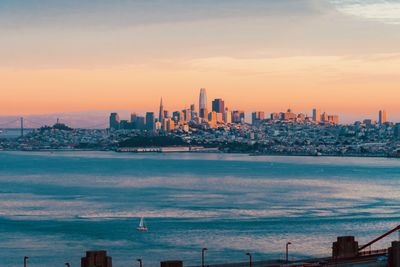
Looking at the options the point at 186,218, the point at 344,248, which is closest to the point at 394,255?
the point at 344,248

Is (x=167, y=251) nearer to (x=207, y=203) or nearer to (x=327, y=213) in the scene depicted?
(x=327, y=213)

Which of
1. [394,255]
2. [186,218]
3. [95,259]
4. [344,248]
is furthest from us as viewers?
[186,218]

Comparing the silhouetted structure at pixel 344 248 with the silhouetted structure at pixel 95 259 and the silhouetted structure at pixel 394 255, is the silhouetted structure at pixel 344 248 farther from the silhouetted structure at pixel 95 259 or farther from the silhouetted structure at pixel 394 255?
the silhouetted structure at pixel 95 259

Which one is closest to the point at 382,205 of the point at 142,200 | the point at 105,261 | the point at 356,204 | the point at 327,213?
the point at 356,204

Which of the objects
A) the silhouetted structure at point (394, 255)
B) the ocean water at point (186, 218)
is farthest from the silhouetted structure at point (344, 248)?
the ocean water at point (186, 218)

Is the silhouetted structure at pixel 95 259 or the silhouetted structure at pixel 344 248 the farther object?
the silhouetted structure at pixel 344 248

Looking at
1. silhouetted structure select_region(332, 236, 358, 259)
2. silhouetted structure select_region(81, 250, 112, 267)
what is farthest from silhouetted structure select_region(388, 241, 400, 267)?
silhouetted structure select_region(81, 250, 112, 267)

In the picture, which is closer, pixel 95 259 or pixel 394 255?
pixel 95 259

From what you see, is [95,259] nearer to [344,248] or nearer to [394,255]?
[394,255]
